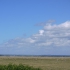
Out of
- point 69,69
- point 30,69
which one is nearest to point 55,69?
point 69,69

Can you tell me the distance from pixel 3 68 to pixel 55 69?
1811 centimetres

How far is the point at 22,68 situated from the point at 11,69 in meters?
1.33

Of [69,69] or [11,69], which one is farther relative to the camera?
[69,69]

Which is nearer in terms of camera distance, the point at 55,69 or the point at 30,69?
the point at 30,69

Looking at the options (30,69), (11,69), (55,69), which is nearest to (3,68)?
(11,69)

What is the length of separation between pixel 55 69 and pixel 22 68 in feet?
56.5

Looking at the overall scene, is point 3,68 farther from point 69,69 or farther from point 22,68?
point 69,69

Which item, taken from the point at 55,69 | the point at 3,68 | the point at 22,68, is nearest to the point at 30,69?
the point at 22,68

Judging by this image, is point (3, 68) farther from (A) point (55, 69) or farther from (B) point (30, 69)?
(A) point (55, 69)

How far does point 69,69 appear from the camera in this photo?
44.2 metres

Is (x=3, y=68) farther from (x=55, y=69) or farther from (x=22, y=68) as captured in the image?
(x=55, y=69)

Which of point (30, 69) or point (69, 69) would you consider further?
point (69, 69)

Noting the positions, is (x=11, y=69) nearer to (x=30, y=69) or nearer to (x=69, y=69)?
(x=30, y=69)

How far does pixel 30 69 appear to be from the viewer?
91.9 feet
